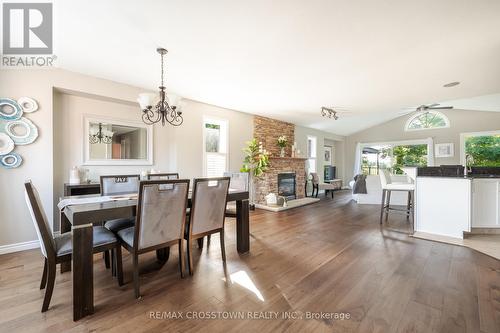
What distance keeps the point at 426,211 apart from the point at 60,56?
5677 millimetres

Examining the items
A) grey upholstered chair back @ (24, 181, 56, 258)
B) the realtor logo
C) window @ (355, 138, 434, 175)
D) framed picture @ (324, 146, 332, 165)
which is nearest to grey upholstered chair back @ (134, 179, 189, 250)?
grey upholstered chair back @ (24, 181, 56, 258)

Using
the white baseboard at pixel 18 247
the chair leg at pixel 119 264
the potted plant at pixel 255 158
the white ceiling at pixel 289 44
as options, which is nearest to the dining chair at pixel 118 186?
the chair leg at pixel 119 264

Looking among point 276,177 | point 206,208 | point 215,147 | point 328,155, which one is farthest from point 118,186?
point 328,155

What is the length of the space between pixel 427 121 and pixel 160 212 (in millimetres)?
10182

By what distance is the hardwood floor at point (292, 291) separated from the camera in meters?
1.50

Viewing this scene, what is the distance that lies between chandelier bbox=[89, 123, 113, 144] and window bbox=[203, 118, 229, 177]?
1.78m

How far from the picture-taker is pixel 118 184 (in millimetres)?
2764

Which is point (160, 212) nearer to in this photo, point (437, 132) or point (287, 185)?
point (287, 185)

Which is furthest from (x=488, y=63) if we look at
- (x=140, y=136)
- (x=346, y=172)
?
(x=346, y=172)

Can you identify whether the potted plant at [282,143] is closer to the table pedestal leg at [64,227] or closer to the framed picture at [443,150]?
the table pedestal leg at [64,227]

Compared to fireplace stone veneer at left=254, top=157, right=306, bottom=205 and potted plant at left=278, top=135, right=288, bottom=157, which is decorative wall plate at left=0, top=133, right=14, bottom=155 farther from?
potted plant at left=278, top=135, right=288, bottom=157

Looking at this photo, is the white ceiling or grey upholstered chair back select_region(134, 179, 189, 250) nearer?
grey upholstered chair back select_region(134, 179, 189, 250)

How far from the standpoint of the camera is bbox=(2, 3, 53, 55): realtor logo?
1.93 meters

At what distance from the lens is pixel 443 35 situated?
89.8 inches
